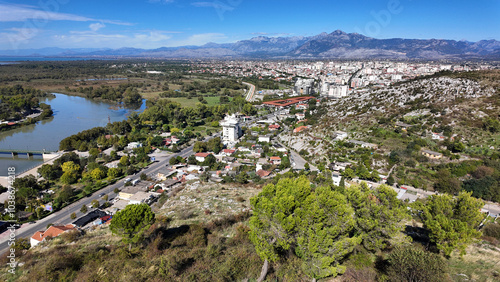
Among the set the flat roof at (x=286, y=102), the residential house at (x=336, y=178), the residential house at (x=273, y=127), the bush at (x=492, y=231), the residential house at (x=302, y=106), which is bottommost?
the residential house at (x=336, y=178)

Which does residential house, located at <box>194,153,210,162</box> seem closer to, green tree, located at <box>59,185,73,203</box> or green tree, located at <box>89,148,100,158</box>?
green tree, located at <box>89,148,100,158</box>

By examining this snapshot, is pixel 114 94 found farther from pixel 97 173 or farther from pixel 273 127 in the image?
pixel 97 173

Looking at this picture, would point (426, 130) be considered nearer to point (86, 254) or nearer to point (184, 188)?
point (184, 188)

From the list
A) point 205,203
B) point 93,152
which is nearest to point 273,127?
point 93,152

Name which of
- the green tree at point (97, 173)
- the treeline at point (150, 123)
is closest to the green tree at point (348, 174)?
the green tree at point (97, 173)

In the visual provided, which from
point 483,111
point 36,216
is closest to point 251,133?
point 36,216

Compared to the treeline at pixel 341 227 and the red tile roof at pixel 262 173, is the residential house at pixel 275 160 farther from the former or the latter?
the treeline at pixel 341 227
